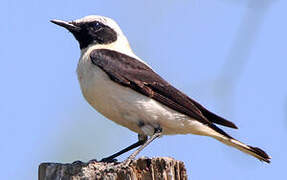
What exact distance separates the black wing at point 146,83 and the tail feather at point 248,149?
0.40ft

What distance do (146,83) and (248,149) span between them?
4.70 feet

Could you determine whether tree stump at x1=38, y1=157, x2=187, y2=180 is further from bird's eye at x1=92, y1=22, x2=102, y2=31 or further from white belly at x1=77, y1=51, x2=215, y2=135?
bird's eye at x1=92, y1=22, x2=102, y2=31

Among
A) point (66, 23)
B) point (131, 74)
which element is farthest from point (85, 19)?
point (131, 74)

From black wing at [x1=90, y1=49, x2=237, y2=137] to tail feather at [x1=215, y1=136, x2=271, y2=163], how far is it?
12 centimetres

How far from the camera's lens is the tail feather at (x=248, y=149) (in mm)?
6613

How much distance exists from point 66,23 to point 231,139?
266 centimetres

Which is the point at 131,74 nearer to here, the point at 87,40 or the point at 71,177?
the point at 87,40

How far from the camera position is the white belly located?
6418 mm

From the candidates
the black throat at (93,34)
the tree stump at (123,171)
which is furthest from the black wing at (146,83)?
the tree stump at (123,171)

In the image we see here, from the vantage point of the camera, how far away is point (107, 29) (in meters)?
7.66

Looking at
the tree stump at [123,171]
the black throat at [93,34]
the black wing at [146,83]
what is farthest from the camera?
the black throat at [93,34]

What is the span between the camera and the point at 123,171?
471 cm

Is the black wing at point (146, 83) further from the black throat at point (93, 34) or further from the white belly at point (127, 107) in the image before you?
the black throat at point (93, 34)

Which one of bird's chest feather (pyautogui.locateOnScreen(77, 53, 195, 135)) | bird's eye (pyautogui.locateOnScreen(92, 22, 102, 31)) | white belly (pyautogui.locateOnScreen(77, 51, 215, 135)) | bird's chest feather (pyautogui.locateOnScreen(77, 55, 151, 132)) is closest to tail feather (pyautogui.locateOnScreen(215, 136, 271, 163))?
white belly (pyautogui.locateOnScreen(77, 51, 215, 135))
